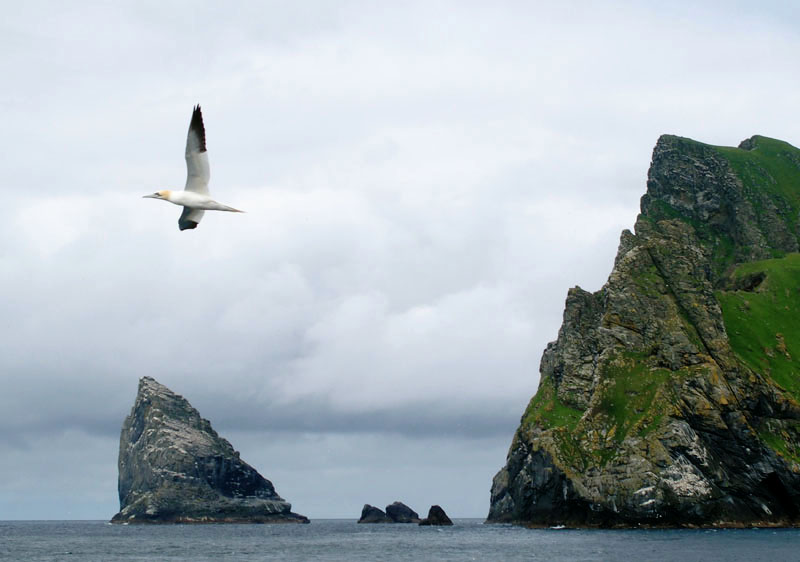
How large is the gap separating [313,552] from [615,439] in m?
56.6

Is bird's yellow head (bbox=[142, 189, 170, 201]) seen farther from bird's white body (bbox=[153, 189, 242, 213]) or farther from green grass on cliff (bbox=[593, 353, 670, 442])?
green grass on cliff (bbox=[593, 353, 670, 442])

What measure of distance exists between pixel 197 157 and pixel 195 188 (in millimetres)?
1370

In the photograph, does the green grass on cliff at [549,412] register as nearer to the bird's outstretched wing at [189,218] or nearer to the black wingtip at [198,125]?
the bird's outstretched wing at [189,218]

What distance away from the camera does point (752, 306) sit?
182625mm

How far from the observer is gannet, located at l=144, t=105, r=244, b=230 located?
109 ft

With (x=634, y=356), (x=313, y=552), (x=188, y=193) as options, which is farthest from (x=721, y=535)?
(x=188, y=193)

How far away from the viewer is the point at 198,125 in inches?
1287

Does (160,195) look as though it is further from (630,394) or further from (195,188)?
(630,394)

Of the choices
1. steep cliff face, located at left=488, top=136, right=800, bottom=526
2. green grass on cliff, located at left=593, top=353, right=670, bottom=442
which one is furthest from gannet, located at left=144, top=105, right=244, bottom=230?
green grass on cliff, located at left=593, top=353, right=670, bottom=442

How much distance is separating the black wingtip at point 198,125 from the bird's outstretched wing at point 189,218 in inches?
111

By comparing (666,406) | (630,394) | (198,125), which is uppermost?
(630,394)

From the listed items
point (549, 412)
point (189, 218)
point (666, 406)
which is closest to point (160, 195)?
point (189, 218)

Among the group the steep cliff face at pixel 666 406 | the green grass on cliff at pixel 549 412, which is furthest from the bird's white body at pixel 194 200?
the green grass on cliff at pixel 549 412

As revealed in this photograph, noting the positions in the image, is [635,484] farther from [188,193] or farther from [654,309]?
[188,193]
